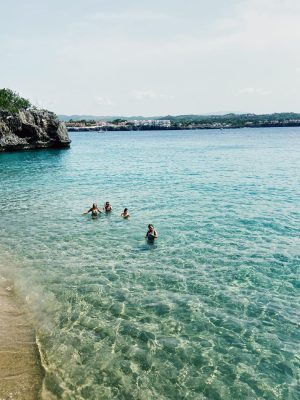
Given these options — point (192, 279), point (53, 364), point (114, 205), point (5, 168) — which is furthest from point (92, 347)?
point (5, 168)

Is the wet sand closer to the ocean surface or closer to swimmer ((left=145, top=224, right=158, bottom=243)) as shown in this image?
the ocean surface

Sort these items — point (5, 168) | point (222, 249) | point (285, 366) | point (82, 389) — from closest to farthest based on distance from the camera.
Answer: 1. point (82, 389)
2. point (285, 366)
3. point (222, 249)
4. point (5, 168)

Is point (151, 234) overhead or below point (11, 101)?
below

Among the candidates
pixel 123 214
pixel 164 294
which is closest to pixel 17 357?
pixel 164 294

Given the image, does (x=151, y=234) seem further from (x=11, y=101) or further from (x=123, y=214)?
(x=11, y=101)

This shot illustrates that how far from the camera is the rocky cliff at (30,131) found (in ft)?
307

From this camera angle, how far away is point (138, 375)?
1251cm

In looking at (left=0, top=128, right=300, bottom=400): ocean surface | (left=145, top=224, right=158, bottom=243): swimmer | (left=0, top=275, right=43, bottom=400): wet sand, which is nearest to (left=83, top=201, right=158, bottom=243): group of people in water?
(left=145, top=224, right=158, bottom=243): swimmer

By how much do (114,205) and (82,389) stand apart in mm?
25038

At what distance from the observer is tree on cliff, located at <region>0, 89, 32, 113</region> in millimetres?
105562

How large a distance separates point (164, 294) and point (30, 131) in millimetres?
90695

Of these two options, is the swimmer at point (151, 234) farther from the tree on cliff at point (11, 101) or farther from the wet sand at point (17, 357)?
the tree on cliff at point (11, 101)

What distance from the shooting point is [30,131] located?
3895 inches

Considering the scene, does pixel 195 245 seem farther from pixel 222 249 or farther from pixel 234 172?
pixel 234 172
